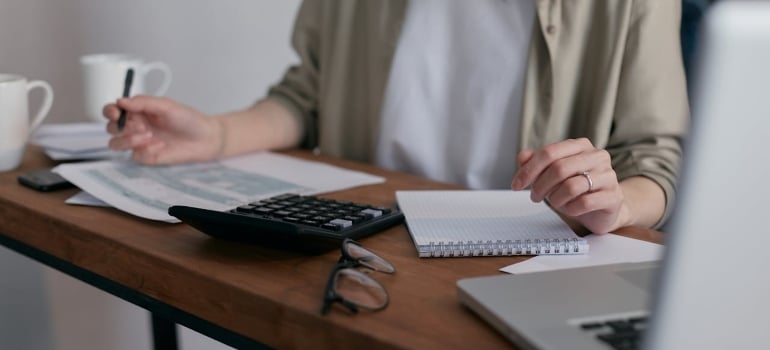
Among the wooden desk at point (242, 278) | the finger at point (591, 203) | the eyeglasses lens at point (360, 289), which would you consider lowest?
the wooden desk at point (242, 278)

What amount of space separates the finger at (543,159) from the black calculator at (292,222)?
152 millimetres

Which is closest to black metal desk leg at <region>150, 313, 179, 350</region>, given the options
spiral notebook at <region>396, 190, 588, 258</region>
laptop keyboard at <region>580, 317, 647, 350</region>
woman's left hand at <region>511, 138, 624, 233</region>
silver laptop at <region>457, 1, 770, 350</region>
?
spiral notebook at <region>396, 190, 588, 258</region>

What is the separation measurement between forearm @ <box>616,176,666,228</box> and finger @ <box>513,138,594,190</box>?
0.47ft

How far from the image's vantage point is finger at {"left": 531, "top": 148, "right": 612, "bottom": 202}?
2.46ft

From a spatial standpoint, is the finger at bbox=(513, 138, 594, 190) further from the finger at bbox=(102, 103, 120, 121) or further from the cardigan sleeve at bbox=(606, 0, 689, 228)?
the finger at bbox=(102, 103, 120, 121)

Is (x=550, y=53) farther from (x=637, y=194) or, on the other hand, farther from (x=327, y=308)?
(x=327, y=308)

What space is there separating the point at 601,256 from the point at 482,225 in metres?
0.13

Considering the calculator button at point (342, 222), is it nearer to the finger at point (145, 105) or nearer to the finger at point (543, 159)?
the finger at point (543, 159)

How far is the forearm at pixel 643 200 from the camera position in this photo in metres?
0.91

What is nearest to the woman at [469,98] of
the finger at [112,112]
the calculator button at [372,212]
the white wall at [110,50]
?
the finger at [112,112]

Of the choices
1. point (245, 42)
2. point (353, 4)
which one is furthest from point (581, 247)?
point (245, 42)

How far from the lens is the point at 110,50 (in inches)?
72.3

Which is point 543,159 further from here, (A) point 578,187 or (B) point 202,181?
(B) point 202,181

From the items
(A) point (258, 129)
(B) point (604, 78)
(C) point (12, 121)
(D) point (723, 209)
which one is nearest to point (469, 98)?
(B) point (604, 78)
